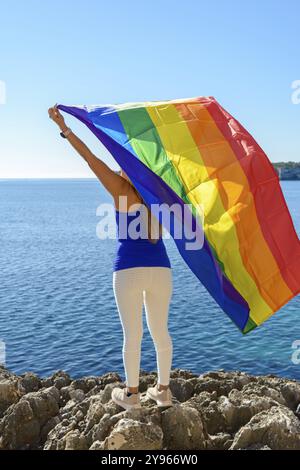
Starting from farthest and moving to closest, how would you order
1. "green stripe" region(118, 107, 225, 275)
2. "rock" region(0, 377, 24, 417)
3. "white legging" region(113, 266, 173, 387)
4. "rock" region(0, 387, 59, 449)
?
"rock" region(0, 377, 24, 417) → "rock" region(0, 387, 59, 449) → "white legging" region(113, 266, 173, 387) → "green stripe" region(118, 107, 225, 275)

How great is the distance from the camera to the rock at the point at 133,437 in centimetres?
630

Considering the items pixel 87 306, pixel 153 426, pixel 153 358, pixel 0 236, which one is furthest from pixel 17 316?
pixel 0 236

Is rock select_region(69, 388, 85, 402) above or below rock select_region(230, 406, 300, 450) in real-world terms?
below

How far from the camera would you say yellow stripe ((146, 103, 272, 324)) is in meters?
5.99

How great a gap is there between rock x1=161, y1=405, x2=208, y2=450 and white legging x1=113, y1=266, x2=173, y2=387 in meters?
0.62

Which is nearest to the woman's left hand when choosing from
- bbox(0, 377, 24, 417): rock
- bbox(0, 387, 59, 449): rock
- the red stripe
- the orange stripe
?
the orange stripe

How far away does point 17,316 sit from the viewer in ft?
72.5

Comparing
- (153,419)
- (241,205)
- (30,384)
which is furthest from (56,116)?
(30,384)

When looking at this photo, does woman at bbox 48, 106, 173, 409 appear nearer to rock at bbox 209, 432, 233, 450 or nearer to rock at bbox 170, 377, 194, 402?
rock at bbox 209, 432, 233, 450

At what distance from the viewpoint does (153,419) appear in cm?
681

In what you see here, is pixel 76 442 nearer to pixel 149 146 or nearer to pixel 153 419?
pixel 153 419

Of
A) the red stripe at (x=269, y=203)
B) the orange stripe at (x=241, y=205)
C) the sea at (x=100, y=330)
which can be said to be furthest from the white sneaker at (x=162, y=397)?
the sea at (x=100, y=330)

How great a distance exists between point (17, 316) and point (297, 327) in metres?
10.2

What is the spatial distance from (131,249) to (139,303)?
0.61m
